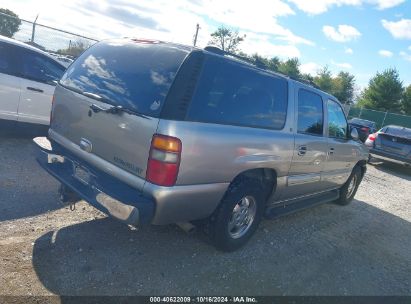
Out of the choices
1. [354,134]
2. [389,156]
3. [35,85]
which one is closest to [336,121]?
[354,134]

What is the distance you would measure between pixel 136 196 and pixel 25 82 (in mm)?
4303

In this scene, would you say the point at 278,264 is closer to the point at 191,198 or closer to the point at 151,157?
the point at 191,198

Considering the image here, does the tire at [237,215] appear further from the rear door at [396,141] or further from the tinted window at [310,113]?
the rear door at [396,141]

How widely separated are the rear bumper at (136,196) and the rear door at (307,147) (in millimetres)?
1373

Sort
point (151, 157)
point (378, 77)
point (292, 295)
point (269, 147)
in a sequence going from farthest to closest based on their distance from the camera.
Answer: point (378, 77) → point (269, 147) → point (292, 295) → point (151, 157)

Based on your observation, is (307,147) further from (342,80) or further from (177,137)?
(342,80)

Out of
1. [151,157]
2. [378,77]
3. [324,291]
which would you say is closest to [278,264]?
[324,291]

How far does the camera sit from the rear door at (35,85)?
6301mm

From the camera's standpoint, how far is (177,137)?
3.00 meters

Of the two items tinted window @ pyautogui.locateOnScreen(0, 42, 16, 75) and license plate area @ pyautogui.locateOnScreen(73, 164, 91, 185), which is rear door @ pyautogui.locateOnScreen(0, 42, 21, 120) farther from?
license plate area @ pyautogui.locateOnScreen(73, 164, 91, 185)

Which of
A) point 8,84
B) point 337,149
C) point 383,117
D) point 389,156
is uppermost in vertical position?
point 383,117

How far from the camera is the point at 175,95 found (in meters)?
3.08

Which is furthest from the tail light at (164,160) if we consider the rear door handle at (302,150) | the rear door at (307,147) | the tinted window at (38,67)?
the tinted window at (38,67)

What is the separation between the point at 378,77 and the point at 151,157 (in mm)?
45140
